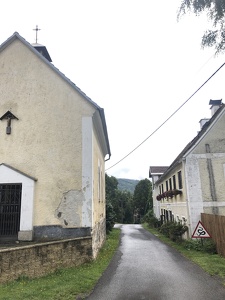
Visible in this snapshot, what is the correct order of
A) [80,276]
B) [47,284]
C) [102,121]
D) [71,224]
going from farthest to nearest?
[102,121] < [71,224] < [80,276] < [47,284]

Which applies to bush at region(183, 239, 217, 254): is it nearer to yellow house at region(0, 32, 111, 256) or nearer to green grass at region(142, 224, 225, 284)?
green grass at region(142, 224, 225, 284)

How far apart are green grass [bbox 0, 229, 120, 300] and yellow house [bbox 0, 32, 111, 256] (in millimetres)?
1686

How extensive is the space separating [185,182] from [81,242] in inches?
340

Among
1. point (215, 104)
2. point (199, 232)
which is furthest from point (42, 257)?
point (215, 104)

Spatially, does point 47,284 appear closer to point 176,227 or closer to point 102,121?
point 102,121

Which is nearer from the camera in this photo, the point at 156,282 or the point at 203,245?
the point at 156,282

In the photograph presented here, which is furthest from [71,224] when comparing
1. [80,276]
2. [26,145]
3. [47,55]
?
[47,55]

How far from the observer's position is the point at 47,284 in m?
6.52

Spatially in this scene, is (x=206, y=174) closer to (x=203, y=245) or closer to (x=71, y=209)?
(x=203, y=245)

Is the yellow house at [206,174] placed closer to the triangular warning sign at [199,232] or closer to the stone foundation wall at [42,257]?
the triangular warning sign at [199,232]

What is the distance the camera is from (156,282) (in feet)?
23.0

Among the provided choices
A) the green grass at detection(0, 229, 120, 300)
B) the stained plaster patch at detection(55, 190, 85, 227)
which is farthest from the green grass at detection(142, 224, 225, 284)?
the stained plaster patch at detection(55, 190, 85, 227)

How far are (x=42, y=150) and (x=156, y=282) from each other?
622 cm

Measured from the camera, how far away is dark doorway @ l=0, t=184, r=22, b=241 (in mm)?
9281
